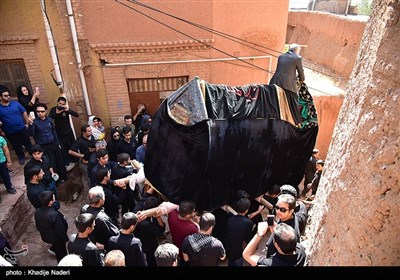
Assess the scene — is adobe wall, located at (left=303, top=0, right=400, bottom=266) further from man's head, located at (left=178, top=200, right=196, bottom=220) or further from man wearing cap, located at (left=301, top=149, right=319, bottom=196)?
man wearing cap, located at (left=301, top=149, right=319, bottom=196)

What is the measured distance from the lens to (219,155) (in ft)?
16.1

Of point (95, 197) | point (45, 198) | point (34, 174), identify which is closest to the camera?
point (95, 197)

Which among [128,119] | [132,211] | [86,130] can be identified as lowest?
[132,211]

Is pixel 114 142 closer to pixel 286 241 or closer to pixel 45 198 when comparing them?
pixel 45 198

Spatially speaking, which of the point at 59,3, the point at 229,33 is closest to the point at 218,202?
the point at 229,33

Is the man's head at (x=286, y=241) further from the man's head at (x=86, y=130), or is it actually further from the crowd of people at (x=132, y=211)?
the man's head at (x=86, y=130)

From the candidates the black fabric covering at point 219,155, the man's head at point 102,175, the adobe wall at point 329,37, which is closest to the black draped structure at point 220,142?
the black fabric covering at point 219,155

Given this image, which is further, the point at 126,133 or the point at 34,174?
the point at 126,133

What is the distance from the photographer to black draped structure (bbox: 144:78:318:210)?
487 cm

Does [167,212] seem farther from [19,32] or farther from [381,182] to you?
[19,32]

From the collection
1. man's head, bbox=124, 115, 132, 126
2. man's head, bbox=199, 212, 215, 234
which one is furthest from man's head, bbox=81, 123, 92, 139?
man's head, bbox=199, 212, 215, 234

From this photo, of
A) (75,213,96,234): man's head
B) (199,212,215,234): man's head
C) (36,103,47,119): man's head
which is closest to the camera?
(75,213,96,234): man's head

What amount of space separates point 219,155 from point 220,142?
0.68 feet

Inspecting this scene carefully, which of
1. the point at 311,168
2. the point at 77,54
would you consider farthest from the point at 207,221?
the point at 77,54
